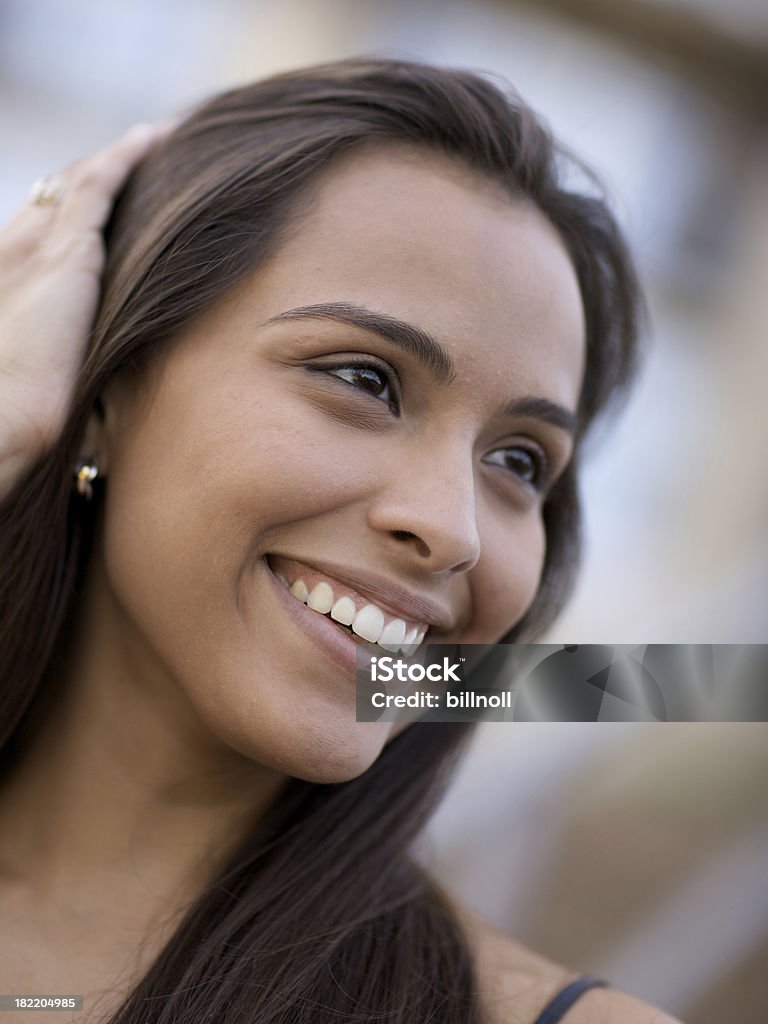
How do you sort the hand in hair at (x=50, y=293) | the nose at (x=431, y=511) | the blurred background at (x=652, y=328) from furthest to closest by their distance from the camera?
the blurred background at (x=652, y=328)
the hand in hair at (x=50, y=293)
the nose at (x=431, y=511)

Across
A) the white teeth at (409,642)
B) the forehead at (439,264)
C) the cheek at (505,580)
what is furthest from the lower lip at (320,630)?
the forehead at (439,264)

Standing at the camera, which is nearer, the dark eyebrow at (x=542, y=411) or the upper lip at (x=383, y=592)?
the upper lip at (x=383, y=592)

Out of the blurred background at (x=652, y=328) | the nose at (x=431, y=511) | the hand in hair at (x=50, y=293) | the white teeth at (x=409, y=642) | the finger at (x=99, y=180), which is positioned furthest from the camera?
the blurred background at (x=652, y=328)

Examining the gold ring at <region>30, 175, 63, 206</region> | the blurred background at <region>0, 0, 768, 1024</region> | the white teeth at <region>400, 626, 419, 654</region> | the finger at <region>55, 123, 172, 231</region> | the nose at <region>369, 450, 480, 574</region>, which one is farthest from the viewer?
the blurred background at <region>0, 0, 768, 1024</region>

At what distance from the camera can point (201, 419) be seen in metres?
1.33

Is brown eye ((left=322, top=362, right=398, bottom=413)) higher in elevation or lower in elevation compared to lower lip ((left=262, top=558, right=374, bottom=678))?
higher

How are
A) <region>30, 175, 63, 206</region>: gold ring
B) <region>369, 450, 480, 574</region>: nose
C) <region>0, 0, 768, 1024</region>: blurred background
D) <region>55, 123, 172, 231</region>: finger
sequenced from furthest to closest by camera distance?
<region>0, 0, 768, 1024</region>: blurred background → <region>30, 175, 63, 206</region>: gold ring → <region>55, 123, 172, 231</region>: finger → <region>369, 450, 480, 574</region>: nose

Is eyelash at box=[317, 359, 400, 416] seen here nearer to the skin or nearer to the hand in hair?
the skin

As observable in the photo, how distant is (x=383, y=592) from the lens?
1.31 meters

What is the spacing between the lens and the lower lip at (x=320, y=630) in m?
1.28

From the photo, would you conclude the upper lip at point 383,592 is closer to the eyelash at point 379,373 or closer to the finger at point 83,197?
the eyelash at point 379,373

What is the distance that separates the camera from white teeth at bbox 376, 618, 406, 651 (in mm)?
1328

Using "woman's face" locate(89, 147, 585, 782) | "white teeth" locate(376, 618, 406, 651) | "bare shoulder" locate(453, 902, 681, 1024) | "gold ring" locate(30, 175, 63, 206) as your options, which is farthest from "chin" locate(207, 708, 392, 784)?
"gold ring" locate(30, 175, 63, 206)

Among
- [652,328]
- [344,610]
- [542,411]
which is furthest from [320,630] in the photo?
[652,328]
